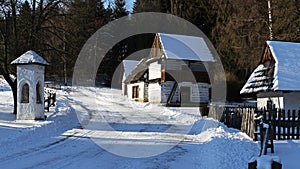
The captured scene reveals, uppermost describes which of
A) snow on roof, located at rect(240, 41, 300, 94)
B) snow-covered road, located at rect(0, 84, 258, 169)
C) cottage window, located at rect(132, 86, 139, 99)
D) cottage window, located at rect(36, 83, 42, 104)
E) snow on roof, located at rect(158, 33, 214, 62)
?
snow on roof, located at rect(158, 33, 214, 62)

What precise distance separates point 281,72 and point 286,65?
0.95m

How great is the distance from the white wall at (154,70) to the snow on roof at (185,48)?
233cm

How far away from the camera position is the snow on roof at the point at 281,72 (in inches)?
754

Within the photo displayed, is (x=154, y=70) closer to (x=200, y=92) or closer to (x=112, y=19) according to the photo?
(x=200, y=92)

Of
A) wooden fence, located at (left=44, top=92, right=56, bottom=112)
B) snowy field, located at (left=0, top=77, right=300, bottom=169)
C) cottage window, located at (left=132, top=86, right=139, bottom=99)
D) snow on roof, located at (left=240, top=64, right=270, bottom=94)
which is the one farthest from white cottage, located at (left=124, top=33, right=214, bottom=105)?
snowy field, located at (left=0, top=77, right=300, bottom=169)

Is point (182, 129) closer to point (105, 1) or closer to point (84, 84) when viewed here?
point (105, 1)

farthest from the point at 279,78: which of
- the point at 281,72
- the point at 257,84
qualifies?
the point at 257,84

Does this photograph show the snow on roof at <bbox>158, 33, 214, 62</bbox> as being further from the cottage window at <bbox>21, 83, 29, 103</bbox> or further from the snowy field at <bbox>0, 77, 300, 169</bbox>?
the snowy field at <bbox>0, 77, 300, 169</bbox>

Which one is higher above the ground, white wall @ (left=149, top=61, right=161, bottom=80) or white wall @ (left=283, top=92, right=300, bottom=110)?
white wall @ (left=149, top=61, right=161, bottom=80)

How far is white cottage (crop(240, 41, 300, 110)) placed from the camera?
63.2ft

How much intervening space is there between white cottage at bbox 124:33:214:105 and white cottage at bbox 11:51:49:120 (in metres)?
18.4

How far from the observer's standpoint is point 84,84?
58.3 meters

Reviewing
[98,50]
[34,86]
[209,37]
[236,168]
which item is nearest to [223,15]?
[209,37]

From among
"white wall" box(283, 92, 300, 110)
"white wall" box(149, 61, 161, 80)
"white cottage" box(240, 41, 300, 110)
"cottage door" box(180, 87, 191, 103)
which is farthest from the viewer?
"white wall" box(149, 61, 161, 80)
